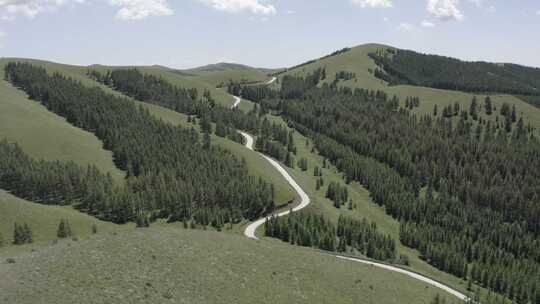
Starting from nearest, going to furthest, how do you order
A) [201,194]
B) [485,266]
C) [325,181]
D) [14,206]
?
[14,206]
[485,266]
[201,194]
[325,181]

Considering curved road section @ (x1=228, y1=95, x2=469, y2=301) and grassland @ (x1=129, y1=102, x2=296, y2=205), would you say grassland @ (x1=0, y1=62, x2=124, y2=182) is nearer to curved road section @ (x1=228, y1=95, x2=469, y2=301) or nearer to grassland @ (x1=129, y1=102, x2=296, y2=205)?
grassland @ (x1=129, y1=102, x2=296, y2=205)

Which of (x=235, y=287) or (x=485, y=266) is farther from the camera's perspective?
(x=485, y=266)

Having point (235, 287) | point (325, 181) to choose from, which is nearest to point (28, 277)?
point (235, 287)

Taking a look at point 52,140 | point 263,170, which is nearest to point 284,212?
point 263,170

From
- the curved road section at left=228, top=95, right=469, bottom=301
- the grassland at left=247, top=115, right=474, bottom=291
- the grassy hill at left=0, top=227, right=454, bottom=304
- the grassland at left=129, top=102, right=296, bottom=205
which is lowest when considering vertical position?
the grassland at left=247, top=115, right=474, bottom=291

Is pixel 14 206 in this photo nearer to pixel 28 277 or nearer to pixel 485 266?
pixel 28 277

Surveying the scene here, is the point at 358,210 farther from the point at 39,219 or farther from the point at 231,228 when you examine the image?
the point at 39,219

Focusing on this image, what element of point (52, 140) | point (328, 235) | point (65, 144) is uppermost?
point (52, 140)

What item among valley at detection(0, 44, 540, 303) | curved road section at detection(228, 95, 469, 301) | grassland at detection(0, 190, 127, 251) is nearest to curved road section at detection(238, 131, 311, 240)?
curved road section at detection(228, 95, 469, 301)
